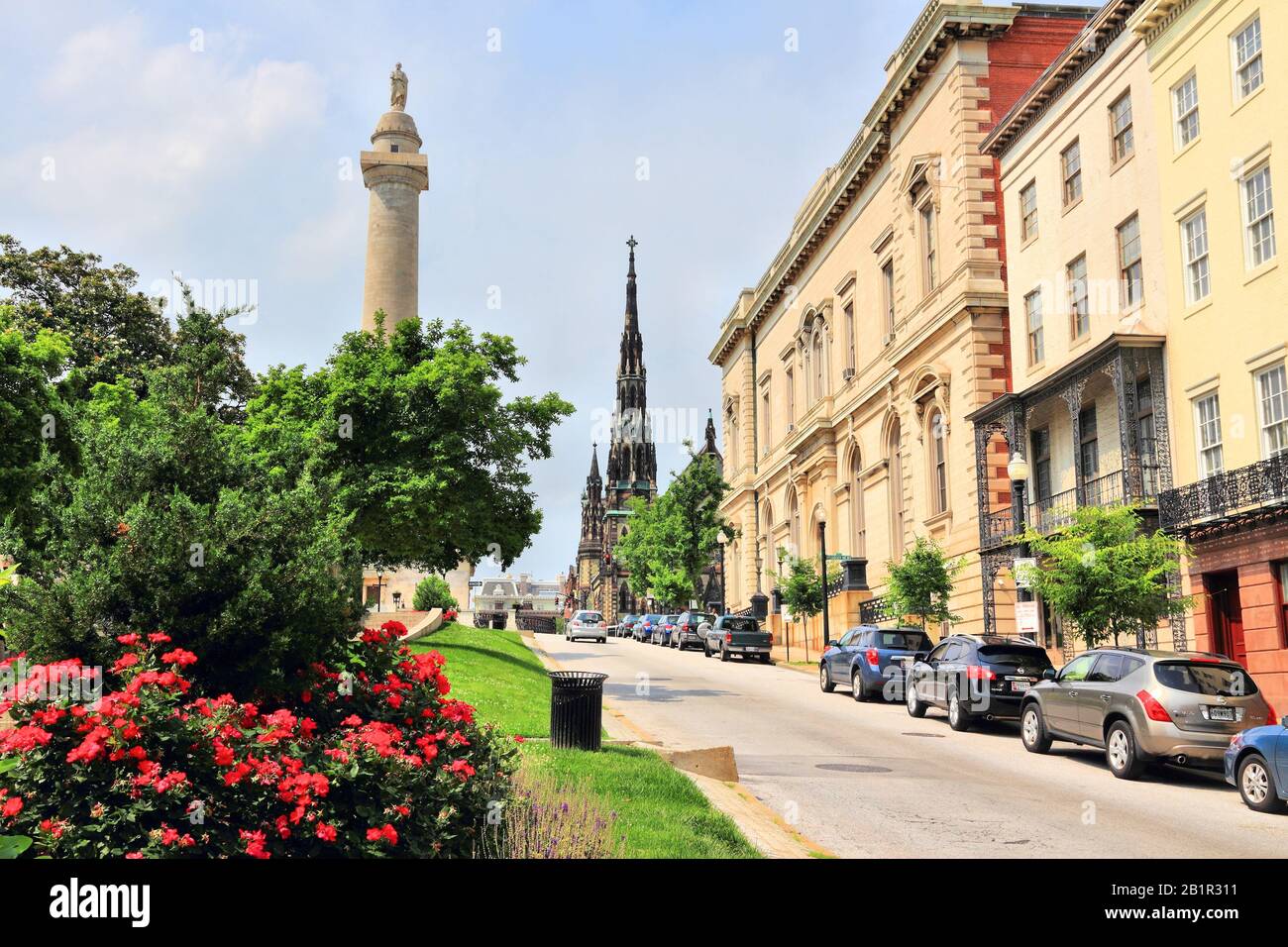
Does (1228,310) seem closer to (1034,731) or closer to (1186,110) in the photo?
(1186,110)

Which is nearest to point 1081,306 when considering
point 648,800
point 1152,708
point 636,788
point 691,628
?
point 1152,708

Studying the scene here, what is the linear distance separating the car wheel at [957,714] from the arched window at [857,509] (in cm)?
2939

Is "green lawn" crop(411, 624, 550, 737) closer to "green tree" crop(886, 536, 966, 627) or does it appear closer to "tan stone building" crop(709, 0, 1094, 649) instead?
"green tree" crop(886, 536, 966, 627)

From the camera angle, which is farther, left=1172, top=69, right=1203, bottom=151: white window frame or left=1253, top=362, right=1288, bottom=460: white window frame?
left=1172, top=69, right=1203, bottom=151: white window frame

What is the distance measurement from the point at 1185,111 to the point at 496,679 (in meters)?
20.0

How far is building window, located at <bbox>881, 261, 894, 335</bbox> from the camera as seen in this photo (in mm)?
47844

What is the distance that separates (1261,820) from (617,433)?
157708 mm

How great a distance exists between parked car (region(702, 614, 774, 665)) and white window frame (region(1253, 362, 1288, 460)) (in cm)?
2364

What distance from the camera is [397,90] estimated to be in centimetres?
6906

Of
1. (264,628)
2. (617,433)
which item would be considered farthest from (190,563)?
(617,433)

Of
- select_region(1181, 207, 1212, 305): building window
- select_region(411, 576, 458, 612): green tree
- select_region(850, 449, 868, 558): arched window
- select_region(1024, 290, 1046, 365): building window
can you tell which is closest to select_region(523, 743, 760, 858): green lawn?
select_region(1181, 207, 1212, 305): building window

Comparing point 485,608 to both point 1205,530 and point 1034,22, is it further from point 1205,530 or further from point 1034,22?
point 1205,530

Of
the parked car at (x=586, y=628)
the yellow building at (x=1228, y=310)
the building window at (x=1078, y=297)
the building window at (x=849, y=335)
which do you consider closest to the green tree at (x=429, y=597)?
the parked car at (x=586, y=628)
